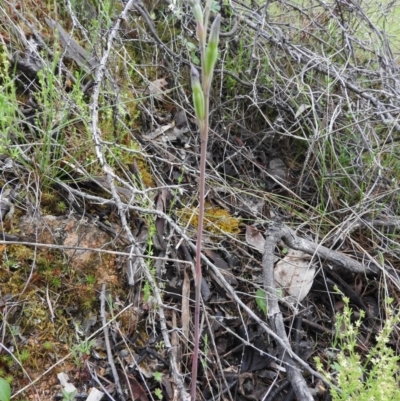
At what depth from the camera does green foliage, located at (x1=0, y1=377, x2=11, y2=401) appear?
3.84ft

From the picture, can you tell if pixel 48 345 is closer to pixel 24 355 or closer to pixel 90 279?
pixel 24 355

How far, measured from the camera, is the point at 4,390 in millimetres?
1182

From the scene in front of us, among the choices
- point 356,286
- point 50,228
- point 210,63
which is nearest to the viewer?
point 210,63

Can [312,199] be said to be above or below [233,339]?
above

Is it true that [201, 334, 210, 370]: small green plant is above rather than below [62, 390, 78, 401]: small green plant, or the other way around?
above

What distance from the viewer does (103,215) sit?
5.47 ft

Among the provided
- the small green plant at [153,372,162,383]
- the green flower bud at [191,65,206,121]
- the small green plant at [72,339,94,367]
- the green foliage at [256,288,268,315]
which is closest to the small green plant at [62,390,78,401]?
the small green plant at [72,339,94,367]

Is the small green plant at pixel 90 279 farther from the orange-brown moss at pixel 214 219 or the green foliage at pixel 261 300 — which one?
the green foliage at pixel 261 300

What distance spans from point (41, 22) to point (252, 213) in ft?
4.58

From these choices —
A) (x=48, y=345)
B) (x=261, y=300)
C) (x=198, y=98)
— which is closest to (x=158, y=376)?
(x=48, y=345)

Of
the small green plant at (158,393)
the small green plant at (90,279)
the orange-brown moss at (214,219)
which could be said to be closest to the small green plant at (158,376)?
the small green plant at (158,393)

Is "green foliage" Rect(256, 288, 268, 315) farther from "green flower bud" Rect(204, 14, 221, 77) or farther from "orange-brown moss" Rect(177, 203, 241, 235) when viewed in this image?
A: "green flower bud" Rect(204, 14, 221, 77)

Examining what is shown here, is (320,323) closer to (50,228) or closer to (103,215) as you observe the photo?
(103,215)

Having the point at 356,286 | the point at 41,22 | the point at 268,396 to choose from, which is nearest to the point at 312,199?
the point at 356,286
